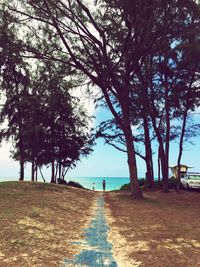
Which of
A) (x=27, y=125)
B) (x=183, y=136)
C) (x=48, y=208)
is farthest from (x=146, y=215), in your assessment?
Answer: (x=27, y=125)

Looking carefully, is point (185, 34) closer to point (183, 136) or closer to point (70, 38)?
point (70, 38)

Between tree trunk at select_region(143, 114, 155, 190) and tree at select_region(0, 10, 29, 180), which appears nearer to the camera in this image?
tree at select_region(0, 10, 29, 180)

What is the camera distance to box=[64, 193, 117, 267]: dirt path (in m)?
6.62

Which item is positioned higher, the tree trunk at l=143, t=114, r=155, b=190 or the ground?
the tree trunk at l=143, t=114, r=155, b=190

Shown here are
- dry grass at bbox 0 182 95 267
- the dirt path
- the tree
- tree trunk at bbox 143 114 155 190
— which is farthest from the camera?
tree trunk at bbox 143 114 155 190

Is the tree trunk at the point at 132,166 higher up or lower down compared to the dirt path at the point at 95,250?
higher up

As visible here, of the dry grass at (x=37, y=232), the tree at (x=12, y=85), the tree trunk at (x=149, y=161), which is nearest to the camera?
the dry grass at (x=37, y=232)

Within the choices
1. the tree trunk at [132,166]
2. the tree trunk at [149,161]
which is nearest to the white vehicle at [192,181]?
the tree trunk at [149,161]

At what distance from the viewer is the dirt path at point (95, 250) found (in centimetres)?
662

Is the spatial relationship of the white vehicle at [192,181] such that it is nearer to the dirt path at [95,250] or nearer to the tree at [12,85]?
the tree at [12,85]

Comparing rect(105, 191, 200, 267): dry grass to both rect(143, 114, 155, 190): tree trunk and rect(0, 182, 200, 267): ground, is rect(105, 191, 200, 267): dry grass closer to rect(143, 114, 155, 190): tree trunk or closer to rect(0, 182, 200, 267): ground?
rect(0, 182, 200, 267): ground

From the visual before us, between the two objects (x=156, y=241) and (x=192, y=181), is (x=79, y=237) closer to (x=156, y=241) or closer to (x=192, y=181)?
(x=156, y=241)

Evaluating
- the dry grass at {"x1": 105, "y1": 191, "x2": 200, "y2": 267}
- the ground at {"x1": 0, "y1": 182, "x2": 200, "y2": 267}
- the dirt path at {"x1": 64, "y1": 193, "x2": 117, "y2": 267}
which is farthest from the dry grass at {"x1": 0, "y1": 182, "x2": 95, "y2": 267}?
the dry grass at {"x1": 105, "y1": 191, "x2": 200, "y2": 267}

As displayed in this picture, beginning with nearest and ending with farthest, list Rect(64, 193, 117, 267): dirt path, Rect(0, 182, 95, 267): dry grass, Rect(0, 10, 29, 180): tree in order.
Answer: Rect(64, 193, 117, 267): dirt path < Rect(0, 182, 95, 267): dry grass < Rect(0, 10, 29, 180): tree
